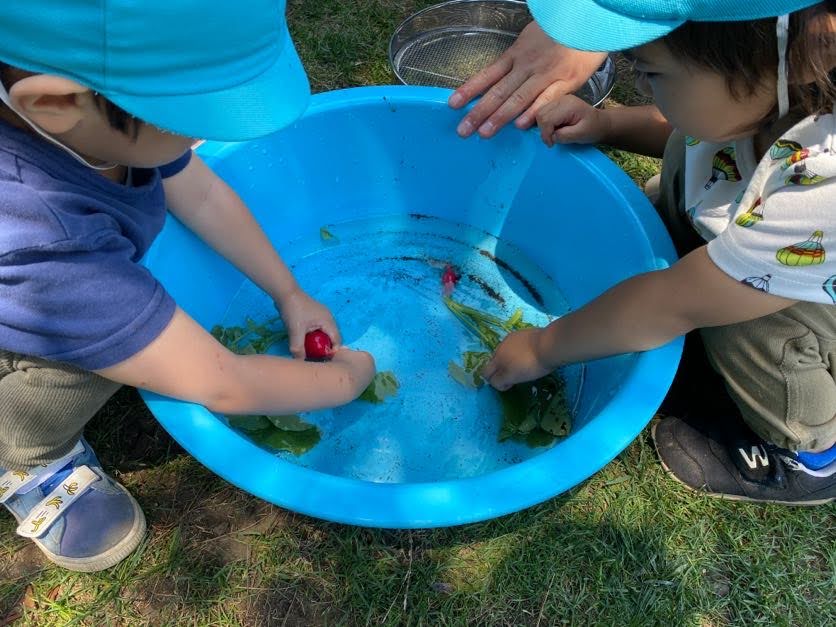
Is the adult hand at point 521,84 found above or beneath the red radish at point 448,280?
above

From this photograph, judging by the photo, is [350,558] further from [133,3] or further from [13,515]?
[133,3]

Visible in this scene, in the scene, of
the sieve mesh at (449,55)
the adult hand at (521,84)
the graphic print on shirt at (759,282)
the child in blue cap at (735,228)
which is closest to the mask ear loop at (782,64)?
the child in blue cap at (735,228)

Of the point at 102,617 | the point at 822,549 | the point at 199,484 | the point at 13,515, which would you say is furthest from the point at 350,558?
the point at 822,549

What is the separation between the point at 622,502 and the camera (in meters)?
1.47

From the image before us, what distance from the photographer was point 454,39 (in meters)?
2.23

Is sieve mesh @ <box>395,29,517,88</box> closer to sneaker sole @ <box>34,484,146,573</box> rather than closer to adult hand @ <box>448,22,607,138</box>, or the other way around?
adult hand @ <box>448,22,607,138</box>

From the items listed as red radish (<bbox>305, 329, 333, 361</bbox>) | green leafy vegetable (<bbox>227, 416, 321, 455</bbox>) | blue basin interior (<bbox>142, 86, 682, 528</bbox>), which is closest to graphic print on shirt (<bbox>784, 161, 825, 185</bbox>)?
blue basin interior (<bbox>142, 86, 682, 528</bbox>)

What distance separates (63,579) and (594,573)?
3.39 ft

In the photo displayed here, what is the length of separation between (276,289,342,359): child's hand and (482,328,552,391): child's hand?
35cm

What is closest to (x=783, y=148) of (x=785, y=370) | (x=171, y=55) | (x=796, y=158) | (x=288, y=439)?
(x=796, y=158)

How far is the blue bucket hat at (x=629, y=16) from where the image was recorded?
0.81 metres

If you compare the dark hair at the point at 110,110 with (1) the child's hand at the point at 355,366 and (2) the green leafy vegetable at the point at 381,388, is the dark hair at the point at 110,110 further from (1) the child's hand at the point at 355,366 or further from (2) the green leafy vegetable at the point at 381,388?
(2) the green leafy vegetable at the point at 381,388

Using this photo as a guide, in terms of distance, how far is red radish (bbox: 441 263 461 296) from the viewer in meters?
1.82

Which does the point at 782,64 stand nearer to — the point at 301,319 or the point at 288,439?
the point at 301,319
